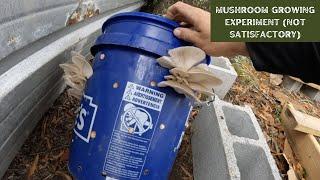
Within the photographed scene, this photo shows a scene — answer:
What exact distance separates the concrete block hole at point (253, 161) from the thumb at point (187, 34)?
0.75 m

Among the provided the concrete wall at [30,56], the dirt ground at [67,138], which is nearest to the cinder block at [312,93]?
the dirt ground at [67,138]

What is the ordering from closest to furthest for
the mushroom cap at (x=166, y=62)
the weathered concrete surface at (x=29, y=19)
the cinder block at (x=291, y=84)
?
Result: the weathered concrete surface at (x=29, y=19) → the mushroom cap at (x=166, y=62) → the cinder block at (x=291, y=84)

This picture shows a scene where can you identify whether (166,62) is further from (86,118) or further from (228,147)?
(228,147)

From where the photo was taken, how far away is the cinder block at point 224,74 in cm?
263

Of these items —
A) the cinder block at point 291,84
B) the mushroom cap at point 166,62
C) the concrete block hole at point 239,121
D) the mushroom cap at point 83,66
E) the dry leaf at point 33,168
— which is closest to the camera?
the mushroom cap at point 166,62

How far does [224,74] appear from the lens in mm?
2654

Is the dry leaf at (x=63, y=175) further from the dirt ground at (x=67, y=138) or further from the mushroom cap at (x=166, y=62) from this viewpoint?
the mushroom cap at (x=166, y=62)

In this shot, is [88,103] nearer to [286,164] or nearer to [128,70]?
Answer: [128,70]

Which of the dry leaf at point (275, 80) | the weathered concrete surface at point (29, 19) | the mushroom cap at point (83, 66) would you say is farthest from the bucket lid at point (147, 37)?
the dry leaf at point (275, 80)

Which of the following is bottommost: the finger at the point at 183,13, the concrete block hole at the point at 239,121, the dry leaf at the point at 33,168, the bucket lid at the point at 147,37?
the dry leaf at the point at 33,168

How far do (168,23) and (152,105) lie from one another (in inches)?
14.1

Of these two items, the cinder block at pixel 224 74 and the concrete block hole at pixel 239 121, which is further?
the cinder block at pixel 224 74

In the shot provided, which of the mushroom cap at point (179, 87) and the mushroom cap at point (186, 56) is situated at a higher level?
the mushroom cap at point (186, 56)

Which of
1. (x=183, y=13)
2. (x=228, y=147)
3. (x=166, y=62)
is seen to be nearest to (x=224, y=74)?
(x=228, y=147)
